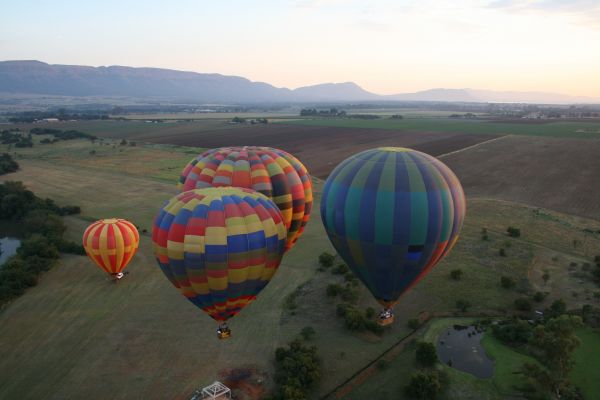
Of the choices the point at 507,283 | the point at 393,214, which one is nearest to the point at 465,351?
the point at 507,283

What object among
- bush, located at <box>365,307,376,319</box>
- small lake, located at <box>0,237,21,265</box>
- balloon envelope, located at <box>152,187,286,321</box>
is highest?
balloon envelope, located at <box>152,187,286,321</box>

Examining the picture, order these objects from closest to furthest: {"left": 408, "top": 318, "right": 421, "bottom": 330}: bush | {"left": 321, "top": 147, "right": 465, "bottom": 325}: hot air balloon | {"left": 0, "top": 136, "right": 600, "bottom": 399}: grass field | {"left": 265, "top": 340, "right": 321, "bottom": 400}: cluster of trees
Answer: {"left": 265, "top": 340, "right": 321, "bottom": 400}: cluster of trees
{"left": 321, "top": 147, "right": 465, "bottom": 325}: hot air balloon
{"left": 0, "top": 136, "right": 600, "bottom": 399}: grass field
{"left": 408, "top": 318, "right": 421, "bottom": 330}: bush

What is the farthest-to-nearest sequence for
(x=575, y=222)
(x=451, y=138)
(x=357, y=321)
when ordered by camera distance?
(x=451, y=138) < (x=575, y=222) < (x=357, y=321)

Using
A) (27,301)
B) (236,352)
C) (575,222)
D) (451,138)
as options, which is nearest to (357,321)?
(236,352)

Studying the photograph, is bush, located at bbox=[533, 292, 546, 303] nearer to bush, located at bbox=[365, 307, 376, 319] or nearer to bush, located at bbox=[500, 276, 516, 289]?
bush, located at bbox=[500, 276, 516, 289]

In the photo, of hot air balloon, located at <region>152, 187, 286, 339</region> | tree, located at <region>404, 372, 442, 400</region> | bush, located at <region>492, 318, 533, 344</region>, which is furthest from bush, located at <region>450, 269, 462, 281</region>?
hot air balloon, located at <region>152, 187, 286, 339</region>

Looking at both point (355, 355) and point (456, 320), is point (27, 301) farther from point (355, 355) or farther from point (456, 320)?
point (456, 320)

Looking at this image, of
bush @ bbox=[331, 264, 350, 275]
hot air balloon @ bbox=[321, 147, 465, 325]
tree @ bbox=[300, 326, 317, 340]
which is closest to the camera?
hot air balloon @ bbox=[321, 147, 465, 325]
